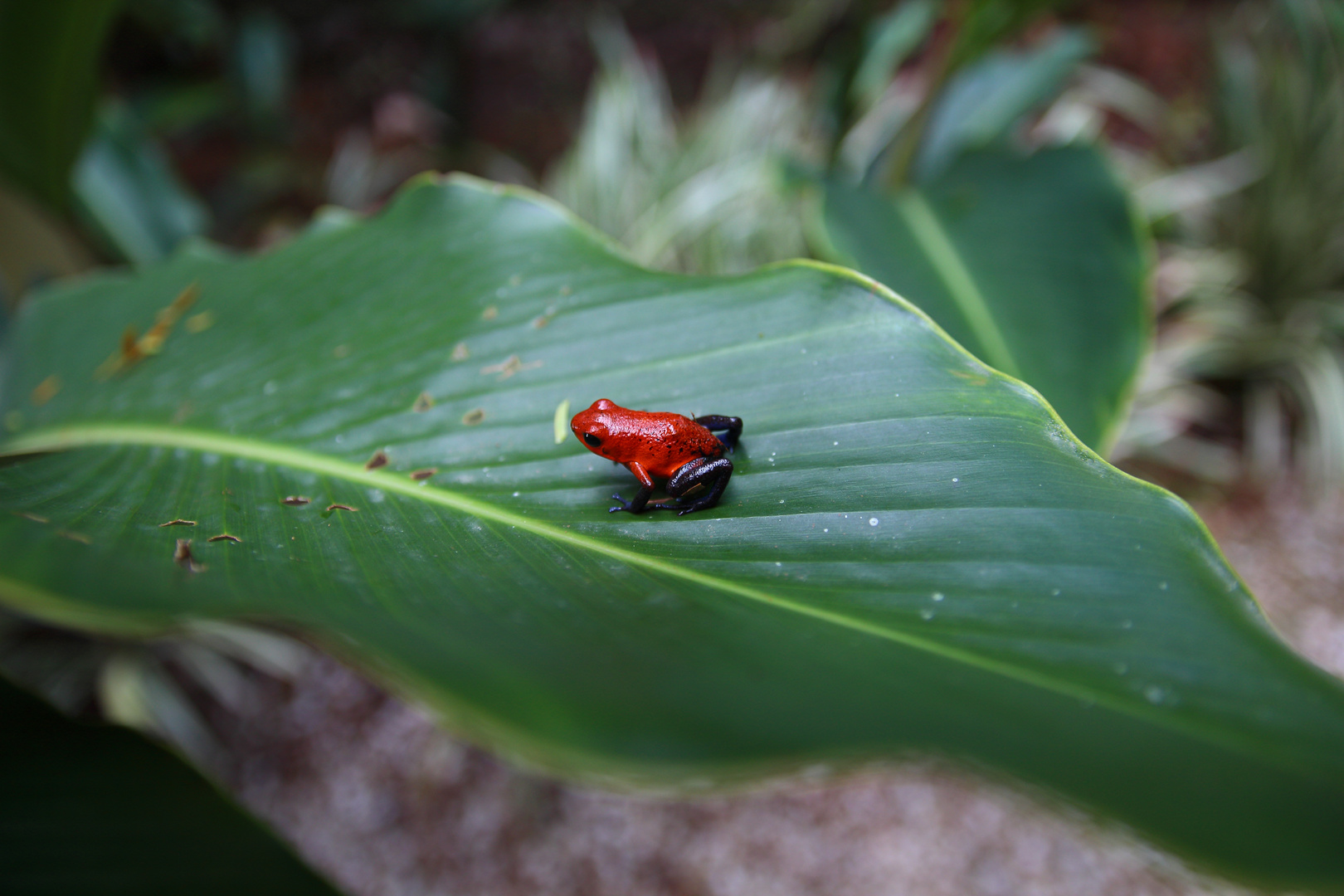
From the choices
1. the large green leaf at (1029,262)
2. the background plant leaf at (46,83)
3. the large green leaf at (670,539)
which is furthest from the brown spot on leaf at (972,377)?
the background plant leaf at (46,83)

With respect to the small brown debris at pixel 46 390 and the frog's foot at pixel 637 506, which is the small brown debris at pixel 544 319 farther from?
the small brown debris at pixel 46 390

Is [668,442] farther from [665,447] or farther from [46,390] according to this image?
[46,390]

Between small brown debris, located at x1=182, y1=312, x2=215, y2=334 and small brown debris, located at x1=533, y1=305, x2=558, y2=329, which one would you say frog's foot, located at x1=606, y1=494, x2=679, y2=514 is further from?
small brown debris, located at x1=182, y1=312, x2=215, y2=334

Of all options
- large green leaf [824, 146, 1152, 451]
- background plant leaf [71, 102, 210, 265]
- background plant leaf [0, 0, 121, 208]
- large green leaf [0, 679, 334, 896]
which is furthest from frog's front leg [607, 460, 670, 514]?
background plant leaf [71, 102, 210, 265]

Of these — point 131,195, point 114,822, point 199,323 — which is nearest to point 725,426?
point 114,822

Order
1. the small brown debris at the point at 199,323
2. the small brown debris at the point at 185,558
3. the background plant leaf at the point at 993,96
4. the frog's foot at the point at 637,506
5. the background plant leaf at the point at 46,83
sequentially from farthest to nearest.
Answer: the background plant leaf at the point at 993,96, the background plant leaf at the point at 46,83, the small brown debris at the point at 199,323, the frog's foot at the point at 637,506, the small brown debris at the point at 185,558

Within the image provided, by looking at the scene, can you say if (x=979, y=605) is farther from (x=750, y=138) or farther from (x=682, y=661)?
(x=750, y=138)
